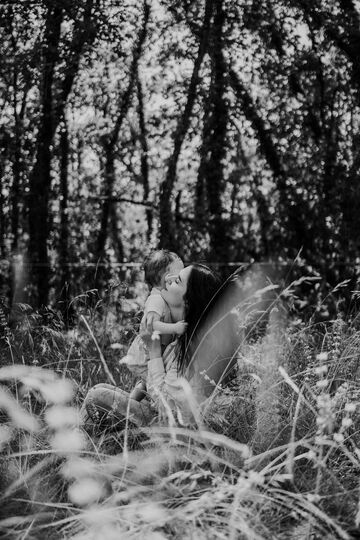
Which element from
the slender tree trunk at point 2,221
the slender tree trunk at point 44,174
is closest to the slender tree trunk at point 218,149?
the slender tree trunk at point 44,174

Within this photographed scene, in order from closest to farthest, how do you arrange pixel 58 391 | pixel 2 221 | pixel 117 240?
pixel 58 391, pixel 2 221, pixel 117 240

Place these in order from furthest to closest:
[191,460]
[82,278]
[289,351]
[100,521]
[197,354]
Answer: [82,278]
[289,351]
[197,354]
[191,460]
[100,521]

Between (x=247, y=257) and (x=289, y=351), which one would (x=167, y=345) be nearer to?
(x=289, y=351)

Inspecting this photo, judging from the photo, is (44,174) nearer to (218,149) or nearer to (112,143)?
(112,143)

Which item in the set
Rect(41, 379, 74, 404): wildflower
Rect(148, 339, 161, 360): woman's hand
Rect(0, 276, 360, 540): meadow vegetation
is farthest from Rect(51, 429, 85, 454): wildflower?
Rect(148, 339, 161, 360): woman's hand

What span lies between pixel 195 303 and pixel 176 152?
296 centimetres

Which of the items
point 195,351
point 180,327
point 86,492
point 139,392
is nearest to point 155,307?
point 180,327

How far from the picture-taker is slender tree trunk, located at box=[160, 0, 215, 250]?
227 inches

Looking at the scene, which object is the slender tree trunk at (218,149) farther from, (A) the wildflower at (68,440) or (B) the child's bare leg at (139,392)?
(A) the wildflower at (68,440)

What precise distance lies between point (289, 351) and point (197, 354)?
696 millimetres

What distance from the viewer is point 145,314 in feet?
10.3

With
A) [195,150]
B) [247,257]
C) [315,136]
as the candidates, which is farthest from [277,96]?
[247,257]

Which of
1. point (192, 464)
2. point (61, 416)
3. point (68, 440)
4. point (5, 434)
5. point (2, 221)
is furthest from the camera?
point (2, 221)

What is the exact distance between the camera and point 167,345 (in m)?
3.23
